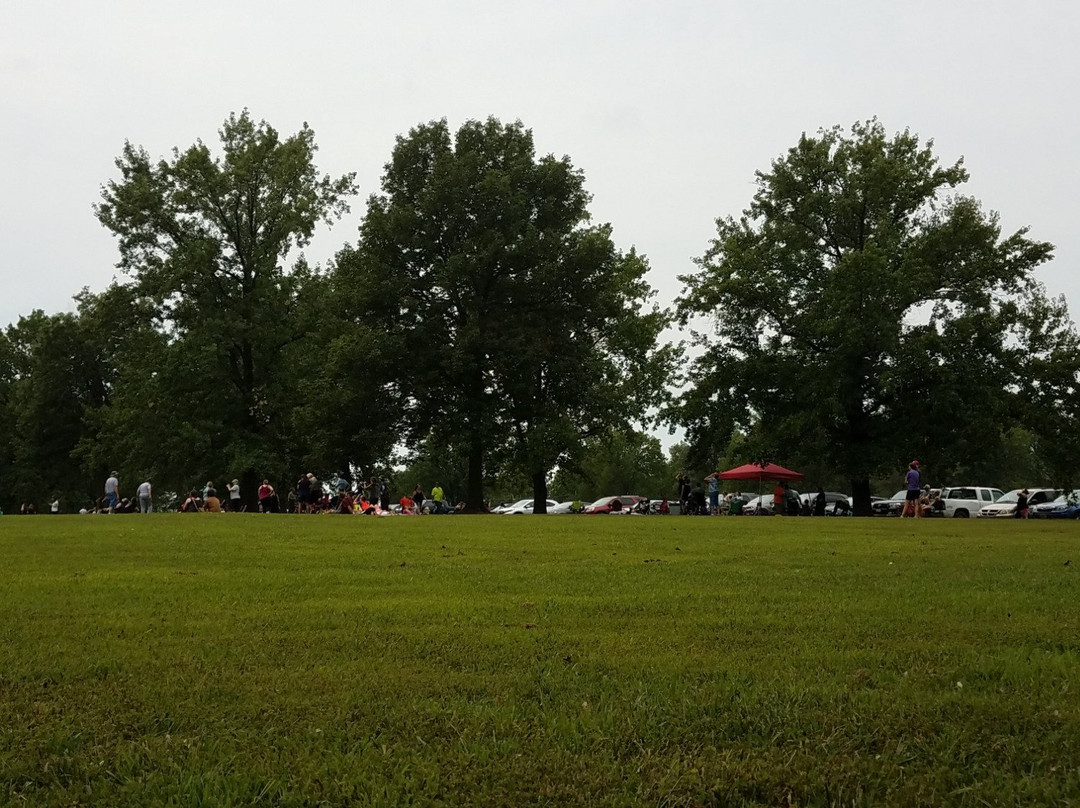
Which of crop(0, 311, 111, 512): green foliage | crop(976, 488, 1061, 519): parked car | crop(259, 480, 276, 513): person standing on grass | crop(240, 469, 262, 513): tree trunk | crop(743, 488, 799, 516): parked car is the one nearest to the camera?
crop(259, 480, 276, 513): person standing on grass

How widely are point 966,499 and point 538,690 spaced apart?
5111 cm

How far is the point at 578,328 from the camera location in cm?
4428

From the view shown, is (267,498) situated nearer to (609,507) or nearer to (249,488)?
(249,488)

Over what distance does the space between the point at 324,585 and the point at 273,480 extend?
40.6 m

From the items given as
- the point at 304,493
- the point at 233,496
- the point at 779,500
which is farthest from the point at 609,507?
the point at 304,493

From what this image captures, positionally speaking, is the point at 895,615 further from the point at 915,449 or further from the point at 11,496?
the point at 11,496

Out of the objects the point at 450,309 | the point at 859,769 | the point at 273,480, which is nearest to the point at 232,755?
the point at 859,769

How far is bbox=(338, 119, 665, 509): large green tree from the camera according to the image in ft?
135

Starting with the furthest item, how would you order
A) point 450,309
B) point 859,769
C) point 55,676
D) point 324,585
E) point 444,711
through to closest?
point 450,309 < point 324,585 < point 55,676 < point 444,711 < point 859,769

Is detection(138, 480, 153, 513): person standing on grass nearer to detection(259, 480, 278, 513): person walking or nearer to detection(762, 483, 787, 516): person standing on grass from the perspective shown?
detection(259, 480, 278, 513): person walking

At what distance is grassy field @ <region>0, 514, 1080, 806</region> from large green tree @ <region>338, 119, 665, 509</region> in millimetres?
31251

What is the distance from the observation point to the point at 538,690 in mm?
5211

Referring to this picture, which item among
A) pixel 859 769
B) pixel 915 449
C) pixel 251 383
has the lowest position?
pixel 859 769

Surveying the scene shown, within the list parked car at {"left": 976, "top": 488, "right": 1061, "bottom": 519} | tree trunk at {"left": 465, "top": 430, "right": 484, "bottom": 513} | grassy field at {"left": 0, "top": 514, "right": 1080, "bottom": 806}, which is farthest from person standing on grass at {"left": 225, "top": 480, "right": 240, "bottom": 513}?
parked car at {"left": 976, "top": 488, "right": 1061, "bottom": 519}
